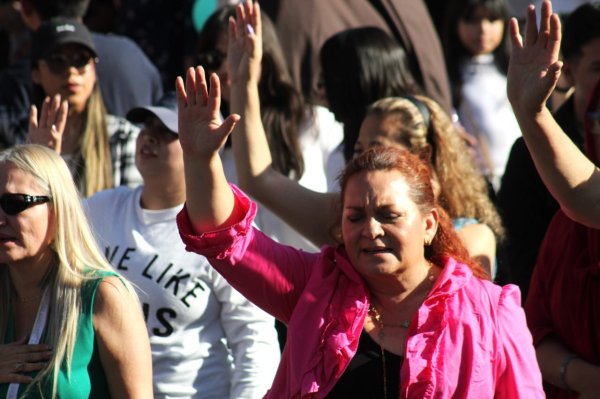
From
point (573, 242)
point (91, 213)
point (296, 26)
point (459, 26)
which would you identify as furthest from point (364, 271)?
point (459, 26)

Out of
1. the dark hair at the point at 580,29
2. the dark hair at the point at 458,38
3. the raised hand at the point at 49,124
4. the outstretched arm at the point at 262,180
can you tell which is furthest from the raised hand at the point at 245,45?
the dark hair at the point at 458,38

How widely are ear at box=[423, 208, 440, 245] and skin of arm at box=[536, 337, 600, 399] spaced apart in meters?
0.54

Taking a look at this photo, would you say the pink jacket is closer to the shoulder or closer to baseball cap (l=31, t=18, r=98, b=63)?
the shoulder

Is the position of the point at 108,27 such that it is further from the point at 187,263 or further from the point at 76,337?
the point at 76,337

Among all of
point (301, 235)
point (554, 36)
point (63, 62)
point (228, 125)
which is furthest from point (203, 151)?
point (63, 62)

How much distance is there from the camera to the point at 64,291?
11.0 feet

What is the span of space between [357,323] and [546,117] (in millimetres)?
758

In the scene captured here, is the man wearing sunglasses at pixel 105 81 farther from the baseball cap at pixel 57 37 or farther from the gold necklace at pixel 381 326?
the gold necklace at pixel 381 326

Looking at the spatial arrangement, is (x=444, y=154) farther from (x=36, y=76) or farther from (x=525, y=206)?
(x=36, y=76)

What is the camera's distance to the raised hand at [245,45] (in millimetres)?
3811

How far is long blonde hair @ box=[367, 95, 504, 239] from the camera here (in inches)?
157

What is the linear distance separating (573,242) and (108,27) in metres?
4.27

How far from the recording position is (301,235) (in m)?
3.91

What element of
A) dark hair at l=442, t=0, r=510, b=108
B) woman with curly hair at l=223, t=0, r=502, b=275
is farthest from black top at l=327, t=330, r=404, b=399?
dark hair at l=442, t=0, r=510, b=108
